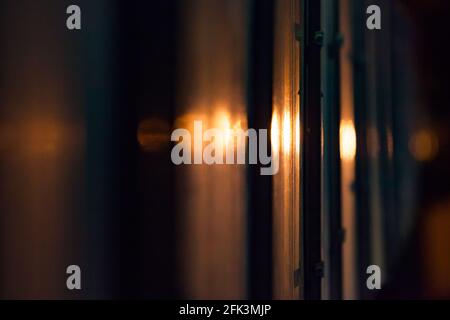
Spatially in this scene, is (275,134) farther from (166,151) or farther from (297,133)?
(166,151)

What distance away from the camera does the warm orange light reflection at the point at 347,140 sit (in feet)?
4.30

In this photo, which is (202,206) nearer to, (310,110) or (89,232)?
(89,232)

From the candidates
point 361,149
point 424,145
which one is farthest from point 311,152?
point 424,145

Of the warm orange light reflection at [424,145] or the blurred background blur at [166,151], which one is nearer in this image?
Result: the blurred background blur at [166,151]

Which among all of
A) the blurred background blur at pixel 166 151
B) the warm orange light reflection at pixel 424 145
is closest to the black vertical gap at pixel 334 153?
the blurred background blur at pixel 166 151

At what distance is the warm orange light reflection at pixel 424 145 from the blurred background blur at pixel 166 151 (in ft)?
0.49

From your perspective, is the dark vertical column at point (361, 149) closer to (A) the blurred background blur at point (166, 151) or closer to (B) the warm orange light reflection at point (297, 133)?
(A) the blurred background blur at point (166, 151)

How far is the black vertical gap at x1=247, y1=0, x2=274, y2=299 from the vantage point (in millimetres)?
1204

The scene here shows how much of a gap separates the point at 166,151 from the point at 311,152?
0.43m

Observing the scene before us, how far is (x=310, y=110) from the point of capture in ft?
4.18

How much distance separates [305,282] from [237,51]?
0.71 m

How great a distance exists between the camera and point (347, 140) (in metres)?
1.32

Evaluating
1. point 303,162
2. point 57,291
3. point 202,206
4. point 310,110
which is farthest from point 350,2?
point 57,291

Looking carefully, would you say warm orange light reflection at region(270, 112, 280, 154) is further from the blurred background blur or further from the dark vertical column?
the dark vertical column
